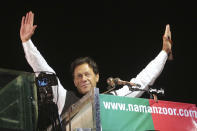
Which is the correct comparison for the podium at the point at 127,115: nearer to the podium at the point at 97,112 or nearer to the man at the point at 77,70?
the podium at the point at 97,112

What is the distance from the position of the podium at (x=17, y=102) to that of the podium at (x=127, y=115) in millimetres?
211

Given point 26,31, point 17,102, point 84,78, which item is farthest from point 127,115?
point 26,31

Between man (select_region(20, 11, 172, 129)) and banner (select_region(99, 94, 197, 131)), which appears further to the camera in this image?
man (select_region(20, 11, 172, 129))

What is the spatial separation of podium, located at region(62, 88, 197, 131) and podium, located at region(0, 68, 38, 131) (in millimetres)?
211

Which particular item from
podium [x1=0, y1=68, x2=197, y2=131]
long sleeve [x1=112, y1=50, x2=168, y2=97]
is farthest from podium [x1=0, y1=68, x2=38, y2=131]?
long sleeve [x1=112, y1=50, x2=168, y2=97]

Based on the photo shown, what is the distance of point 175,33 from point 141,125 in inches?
98.5

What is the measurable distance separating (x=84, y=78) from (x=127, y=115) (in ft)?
3.31

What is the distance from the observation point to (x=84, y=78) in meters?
2.72

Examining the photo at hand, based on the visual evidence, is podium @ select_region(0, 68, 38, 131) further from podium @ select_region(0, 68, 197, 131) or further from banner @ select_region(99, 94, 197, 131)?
banner @ select_region(99, 94, 197, 131)

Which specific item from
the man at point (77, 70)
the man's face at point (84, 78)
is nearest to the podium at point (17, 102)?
the man at point (77, 70)

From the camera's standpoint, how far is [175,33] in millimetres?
4094

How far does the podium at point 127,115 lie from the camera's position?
168 cm

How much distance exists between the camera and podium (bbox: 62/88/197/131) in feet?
5.50

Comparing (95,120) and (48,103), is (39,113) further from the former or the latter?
(95,120)
